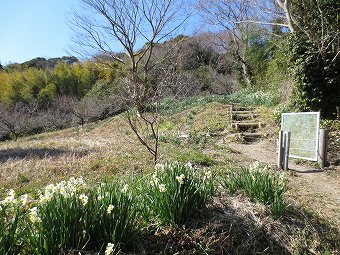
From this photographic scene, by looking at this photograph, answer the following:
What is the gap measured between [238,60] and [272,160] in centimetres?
1811

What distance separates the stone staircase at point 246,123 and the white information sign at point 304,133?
9.33 ft

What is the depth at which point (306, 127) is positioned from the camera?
681 cm

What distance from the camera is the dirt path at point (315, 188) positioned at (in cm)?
391

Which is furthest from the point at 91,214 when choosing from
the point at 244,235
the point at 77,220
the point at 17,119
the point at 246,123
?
the point at 17,119

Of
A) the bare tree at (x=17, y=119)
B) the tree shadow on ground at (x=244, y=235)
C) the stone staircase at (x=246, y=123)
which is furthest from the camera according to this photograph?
the bare tree at (x=17, y=119)

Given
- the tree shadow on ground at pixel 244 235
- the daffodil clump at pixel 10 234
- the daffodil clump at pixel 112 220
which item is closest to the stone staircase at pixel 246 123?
the tree shadow on ground at pixel 244 235

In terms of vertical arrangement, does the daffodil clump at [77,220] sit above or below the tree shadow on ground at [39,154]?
above

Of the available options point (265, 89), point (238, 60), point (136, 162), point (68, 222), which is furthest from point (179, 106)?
point (68, 222)

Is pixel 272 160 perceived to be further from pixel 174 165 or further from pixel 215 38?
pixel 215 38

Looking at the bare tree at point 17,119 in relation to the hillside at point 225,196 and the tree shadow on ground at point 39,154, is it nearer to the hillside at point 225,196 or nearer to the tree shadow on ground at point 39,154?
the tree shadow on ground at point 39,154

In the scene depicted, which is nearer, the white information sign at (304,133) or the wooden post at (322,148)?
the wooden post at (322,148)

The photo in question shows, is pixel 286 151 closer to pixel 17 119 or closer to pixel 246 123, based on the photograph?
pixel 246 123

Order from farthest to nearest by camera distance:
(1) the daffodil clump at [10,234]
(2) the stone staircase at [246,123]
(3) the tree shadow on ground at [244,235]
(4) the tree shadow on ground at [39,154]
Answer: (2) the stone staircase at [246,123] < (4) the tree shadow on ground at [39,154] < (3) the tree shadow on ground at [244,235] < (1) the daffodil clump at [10,234]

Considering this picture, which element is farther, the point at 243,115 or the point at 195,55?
the point at 195,55
